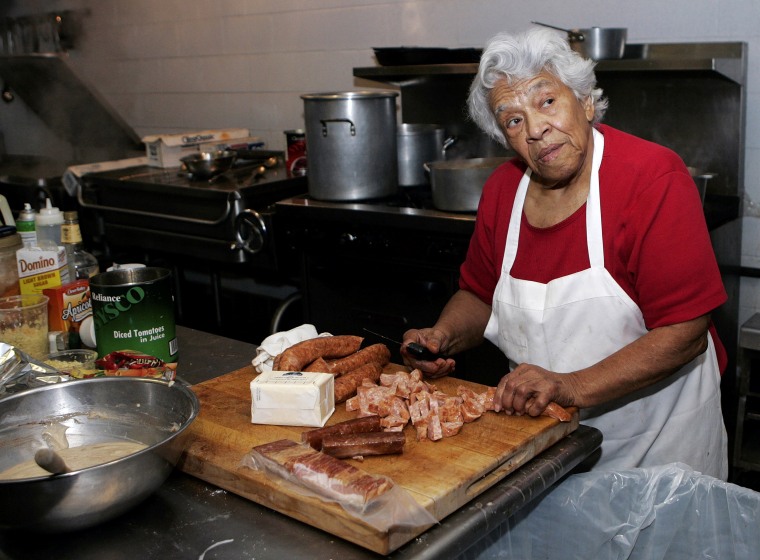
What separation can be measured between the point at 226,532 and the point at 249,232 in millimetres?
2504

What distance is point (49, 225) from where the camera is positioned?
2240mm

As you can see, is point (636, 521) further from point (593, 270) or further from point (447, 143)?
point (447, 143)

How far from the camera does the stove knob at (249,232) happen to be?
3.64m

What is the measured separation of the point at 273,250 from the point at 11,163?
2.96 meters

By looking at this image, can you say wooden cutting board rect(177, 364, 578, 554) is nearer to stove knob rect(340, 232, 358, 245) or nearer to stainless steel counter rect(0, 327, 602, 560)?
stainless steel counter rect(0, 327, 602, 560)

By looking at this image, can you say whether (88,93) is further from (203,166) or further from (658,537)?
(658,537)

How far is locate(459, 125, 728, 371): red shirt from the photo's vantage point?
1826 mm

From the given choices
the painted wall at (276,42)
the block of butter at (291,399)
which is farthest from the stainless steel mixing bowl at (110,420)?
the painted wall at (276,42)

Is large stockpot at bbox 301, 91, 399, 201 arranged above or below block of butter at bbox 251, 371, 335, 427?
above

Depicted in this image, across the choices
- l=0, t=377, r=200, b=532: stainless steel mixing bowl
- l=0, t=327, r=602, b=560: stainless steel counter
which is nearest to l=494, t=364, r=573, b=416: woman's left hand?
l=0, t=327, r=602, b=560: stainless steel counter

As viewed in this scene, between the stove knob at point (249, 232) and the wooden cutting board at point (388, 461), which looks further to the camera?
the stove knob at point (249, 232)

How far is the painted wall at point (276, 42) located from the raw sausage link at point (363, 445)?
2286 millimetres

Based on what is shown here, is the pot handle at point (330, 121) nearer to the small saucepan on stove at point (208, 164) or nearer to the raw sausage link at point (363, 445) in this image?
the small saucepan on stove at point (208, 164)

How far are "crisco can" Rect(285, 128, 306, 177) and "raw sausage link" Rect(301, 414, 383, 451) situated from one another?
2.61 metres
